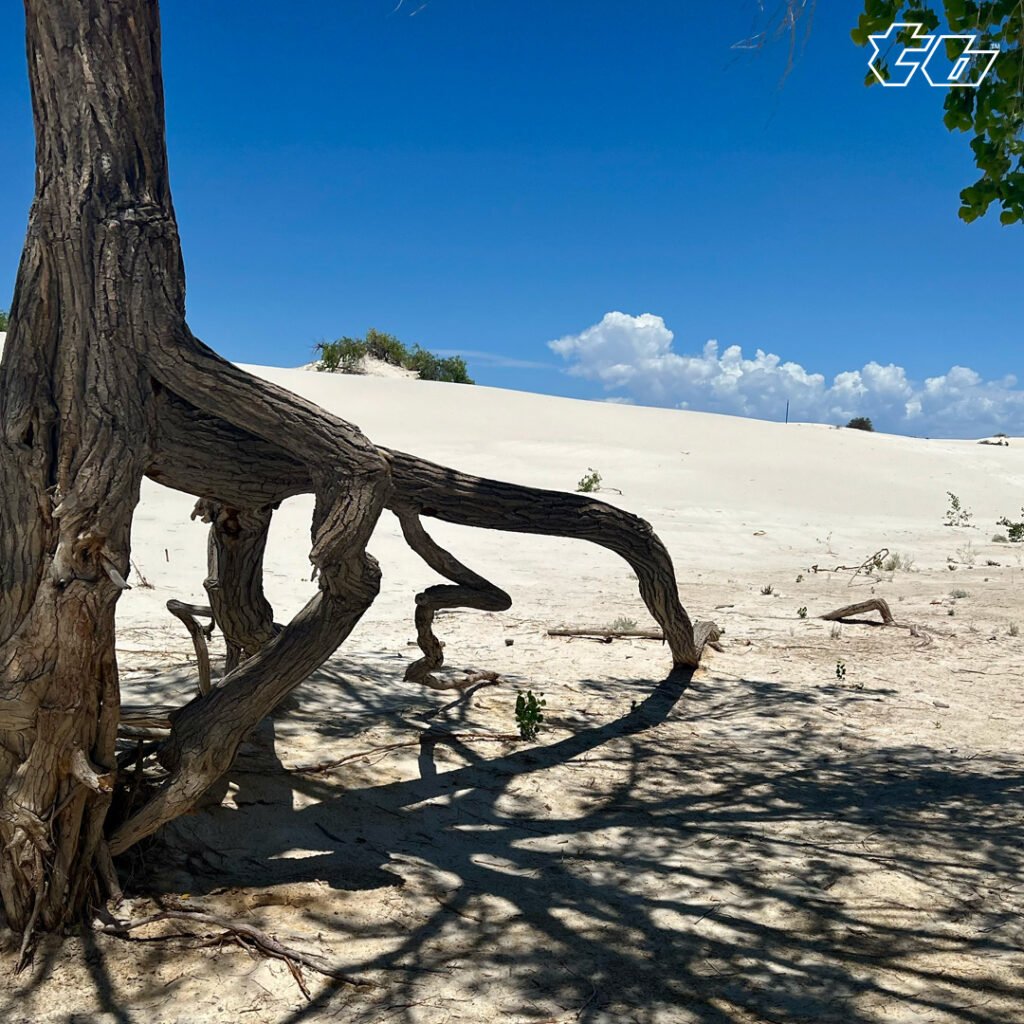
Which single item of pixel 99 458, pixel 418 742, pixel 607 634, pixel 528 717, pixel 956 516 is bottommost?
pixel 418 742

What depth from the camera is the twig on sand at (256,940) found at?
3.15 metres

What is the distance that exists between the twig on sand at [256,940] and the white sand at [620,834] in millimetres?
46

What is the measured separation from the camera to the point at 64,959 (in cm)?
316

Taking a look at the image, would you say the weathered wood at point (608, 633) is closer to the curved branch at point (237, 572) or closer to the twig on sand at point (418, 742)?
the twig on sand at point (418, 742)

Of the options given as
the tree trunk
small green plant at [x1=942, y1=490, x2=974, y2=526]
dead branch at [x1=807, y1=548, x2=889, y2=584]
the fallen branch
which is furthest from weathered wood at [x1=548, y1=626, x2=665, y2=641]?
small green plant at [x1=942, y1=490, x2=974, y2=526]

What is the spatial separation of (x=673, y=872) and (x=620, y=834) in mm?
465

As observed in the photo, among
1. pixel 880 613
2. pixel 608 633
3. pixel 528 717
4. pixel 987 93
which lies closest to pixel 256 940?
pixel 528 717

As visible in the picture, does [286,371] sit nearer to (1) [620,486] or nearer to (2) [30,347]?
(1) [620,486]

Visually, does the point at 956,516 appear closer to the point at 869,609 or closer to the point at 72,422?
the point at 869,609

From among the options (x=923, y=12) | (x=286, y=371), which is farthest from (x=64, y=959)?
(x=286, y=371)

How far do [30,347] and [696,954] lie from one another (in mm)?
3157

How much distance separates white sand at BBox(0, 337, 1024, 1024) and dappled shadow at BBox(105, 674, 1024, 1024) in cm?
1

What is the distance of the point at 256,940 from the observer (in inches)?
127

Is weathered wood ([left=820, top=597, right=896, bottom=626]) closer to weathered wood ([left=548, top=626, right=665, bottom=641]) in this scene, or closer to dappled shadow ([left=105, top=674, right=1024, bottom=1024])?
weathered wood ([left=548, top=626, right=665, bottom=641])
